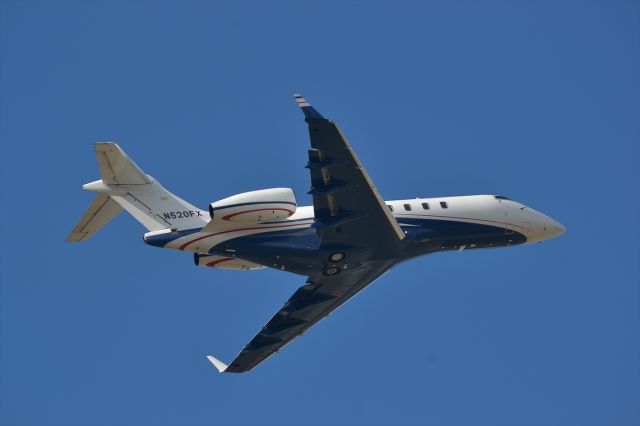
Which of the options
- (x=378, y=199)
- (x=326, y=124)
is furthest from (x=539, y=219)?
(x=326, y=124)

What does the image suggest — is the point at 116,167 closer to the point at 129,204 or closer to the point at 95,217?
the point at 129,204

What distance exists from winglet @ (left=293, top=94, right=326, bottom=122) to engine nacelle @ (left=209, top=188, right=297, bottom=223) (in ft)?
12.1

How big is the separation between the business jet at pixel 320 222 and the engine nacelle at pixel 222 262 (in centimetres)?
5

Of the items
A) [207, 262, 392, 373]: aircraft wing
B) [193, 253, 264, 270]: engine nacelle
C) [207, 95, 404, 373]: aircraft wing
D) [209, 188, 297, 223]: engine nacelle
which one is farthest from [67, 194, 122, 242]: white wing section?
[207, 262, 392, 373]: aircraft wing

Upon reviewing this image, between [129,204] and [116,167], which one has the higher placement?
[116,167]

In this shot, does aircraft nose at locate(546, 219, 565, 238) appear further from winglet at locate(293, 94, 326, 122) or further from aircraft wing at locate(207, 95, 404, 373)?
winglet at locate(293, 94, 326, 122)

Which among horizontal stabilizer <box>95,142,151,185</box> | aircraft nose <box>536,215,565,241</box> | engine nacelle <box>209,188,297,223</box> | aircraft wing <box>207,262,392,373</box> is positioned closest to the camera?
engine nacelle <box>209,188,297,223</box>

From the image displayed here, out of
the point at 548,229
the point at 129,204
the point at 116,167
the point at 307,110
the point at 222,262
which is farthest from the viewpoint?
the point at 548,229

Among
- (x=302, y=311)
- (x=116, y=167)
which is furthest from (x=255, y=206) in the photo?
(x=302, y=311)

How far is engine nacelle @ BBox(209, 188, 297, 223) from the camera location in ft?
111

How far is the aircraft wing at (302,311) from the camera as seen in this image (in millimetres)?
39344

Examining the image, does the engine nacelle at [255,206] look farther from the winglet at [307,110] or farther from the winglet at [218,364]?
the winglet at [218,364]

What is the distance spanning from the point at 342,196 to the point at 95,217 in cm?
940

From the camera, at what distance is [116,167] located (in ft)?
119
